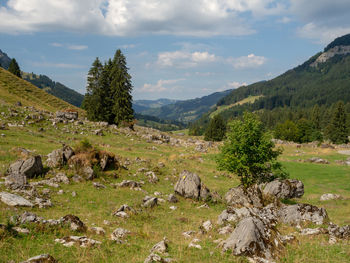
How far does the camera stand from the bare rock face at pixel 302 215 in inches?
565

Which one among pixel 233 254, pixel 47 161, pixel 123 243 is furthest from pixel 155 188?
pixel 233 254

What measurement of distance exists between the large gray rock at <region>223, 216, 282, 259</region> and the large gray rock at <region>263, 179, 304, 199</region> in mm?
15014

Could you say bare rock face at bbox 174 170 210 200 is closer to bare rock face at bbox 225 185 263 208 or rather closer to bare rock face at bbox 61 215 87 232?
bare rock face at bbox 225 185 263 208

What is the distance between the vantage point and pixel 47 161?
21547mm

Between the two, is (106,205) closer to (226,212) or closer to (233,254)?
(226,212)

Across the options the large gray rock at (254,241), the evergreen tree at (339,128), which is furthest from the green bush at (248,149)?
the evergreen tree at (339,128)

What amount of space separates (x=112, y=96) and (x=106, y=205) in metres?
49.0

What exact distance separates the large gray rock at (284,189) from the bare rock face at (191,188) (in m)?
6.99

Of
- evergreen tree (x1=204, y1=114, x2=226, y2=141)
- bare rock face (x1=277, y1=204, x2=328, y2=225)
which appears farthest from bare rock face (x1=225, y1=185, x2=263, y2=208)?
evergreen tree (x1=204, y1=114, x2=226, y2=141)

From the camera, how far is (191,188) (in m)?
20.5

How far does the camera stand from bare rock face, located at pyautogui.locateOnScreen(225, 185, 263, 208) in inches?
776

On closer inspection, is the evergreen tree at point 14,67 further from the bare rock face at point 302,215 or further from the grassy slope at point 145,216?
the bare rock face at point 302,215

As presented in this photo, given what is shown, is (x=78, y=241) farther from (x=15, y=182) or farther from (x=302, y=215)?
(x=302, y=215)

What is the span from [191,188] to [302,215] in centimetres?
876
